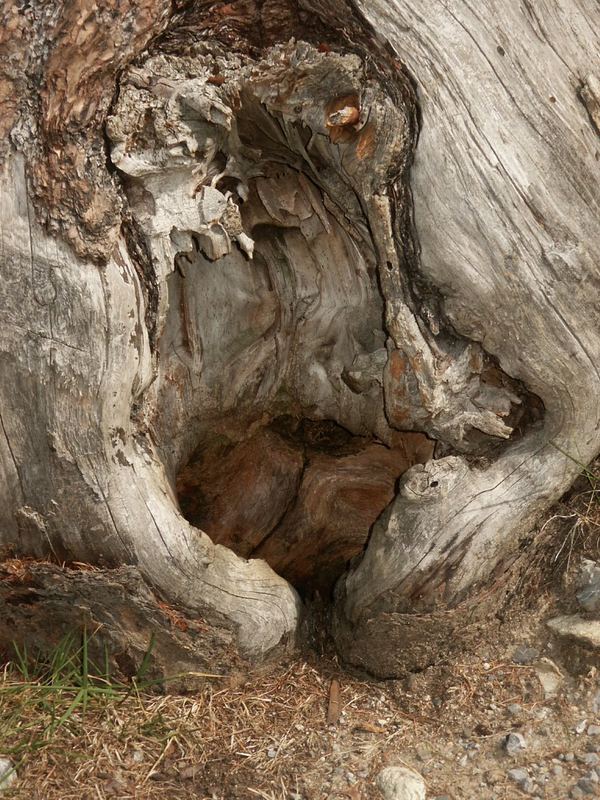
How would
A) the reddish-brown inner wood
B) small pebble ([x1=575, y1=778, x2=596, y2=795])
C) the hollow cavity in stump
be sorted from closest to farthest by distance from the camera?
1. small pebble ([x1=575, y1=778, x2=596, y2=795])
2. the hollow cavity in stump
3. the reddish-brown inner wood

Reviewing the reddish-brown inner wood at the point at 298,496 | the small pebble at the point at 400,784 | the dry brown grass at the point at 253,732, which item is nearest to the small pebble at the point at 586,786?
the dry brown grass at the point at 253,732

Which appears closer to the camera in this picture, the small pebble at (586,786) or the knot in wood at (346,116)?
the small pebble at (586,786)

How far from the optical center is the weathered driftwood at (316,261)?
2668 mm

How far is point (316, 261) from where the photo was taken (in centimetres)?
355

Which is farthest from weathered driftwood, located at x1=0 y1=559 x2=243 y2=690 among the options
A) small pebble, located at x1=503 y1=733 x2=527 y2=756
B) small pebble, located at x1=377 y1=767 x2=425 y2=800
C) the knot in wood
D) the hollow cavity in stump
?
the knot in wood

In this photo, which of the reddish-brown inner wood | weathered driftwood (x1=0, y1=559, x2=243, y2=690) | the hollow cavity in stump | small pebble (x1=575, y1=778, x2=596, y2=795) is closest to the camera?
small pebble (x1=575, y1=778, x2=596, y2=795)

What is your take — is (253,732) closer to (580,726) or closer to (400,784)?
(400,784)

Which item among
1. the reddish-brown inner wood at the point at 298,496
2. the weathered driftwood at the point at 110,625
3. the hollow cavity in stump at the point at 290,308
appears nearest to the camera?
the hollow cavity in stump at the point at 290,308

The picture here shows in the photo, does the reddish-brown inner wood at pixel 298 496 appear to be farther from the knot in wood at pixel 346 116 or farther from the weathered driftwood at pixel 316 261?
the knot in wood at pixel 346 116

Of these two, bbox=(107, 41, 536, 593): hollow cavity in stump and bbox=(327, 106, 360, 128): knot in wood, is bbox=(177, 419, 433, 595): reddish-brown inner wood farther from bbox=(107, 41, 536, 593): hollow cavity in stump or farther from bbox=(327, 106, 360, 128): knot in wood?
bbox=(327, 106, 360, 128): knot in wood

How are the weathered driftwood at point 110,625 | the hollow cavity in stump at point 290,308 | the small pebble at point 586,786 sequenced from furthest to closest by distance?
the weathered driftwood at point 110,625 < the hollow cavity in stump at point 290,308 < the small pebble at point 586,786

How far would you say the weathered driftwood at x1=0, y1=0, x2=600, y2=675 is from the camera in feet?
8.75

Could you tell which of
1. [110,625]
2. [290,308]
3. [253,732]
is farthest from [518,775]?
[290,308]

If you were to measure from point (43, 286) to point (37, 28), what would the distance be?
0.75 m
